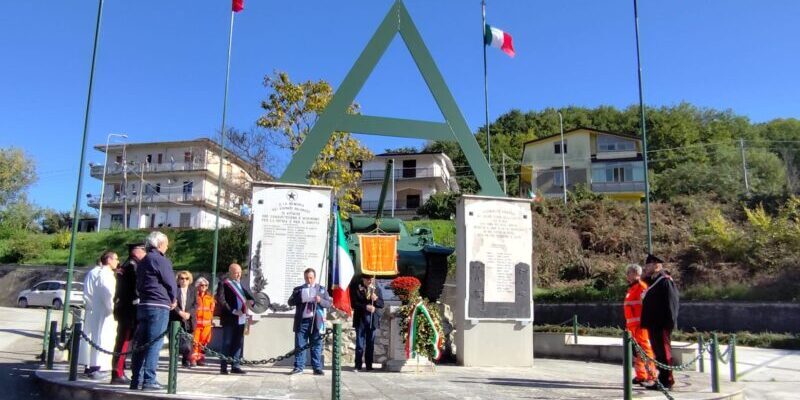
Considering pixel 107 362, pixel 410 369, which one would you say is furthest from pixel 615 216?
pixel 107 362

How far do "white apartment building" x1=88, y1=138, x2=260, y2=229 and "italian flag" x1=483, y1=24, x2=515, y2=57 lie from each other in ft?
136

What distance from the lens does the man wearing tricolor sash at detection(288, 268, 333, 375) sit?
27.5 ft

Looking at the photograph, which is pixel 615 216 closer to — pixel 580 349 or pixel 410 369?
pixel 580 349

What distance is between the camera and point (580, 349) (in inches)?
543

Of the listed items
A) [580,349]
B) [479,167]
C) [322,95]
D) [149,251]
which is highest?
[322,95]

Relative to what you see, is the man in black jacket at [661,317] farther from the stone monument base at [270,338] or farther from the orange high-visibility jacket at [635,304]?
the stone monument base at [270,338]

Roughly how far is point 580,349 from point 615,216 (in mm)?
23931

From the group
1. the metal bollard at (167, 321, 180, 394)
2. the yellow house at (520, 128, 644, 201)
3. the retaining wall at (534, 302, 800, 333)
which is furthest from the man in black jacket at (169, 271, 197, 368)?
the yellow house at (520, 128, 644, 201)

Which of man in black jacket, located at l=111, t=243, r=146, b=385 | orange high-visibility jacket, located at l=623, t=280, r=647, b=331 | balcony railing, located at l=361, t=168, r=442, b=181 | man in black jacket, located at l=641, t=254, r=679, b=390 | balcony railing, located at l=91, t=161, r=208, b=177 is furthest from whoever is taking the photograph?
balcony railing, located at l=91, t=161, r=208, b=177

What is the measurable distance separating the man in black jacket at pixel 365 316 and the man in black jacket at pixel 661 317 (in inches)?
156

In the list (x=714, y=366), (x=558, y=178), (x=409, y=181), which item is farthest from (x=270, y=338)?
(x=558, y=178)

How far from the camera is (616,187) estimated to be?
163ft

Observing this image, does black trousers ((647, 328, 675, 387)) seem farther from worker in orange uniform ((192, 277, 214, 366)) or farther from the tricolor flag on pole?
worker in orange uniform ((192, 277, 214, 366))

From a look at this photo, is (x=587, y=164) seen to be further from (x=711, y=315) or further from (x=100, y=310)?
(x=100, y=310)
